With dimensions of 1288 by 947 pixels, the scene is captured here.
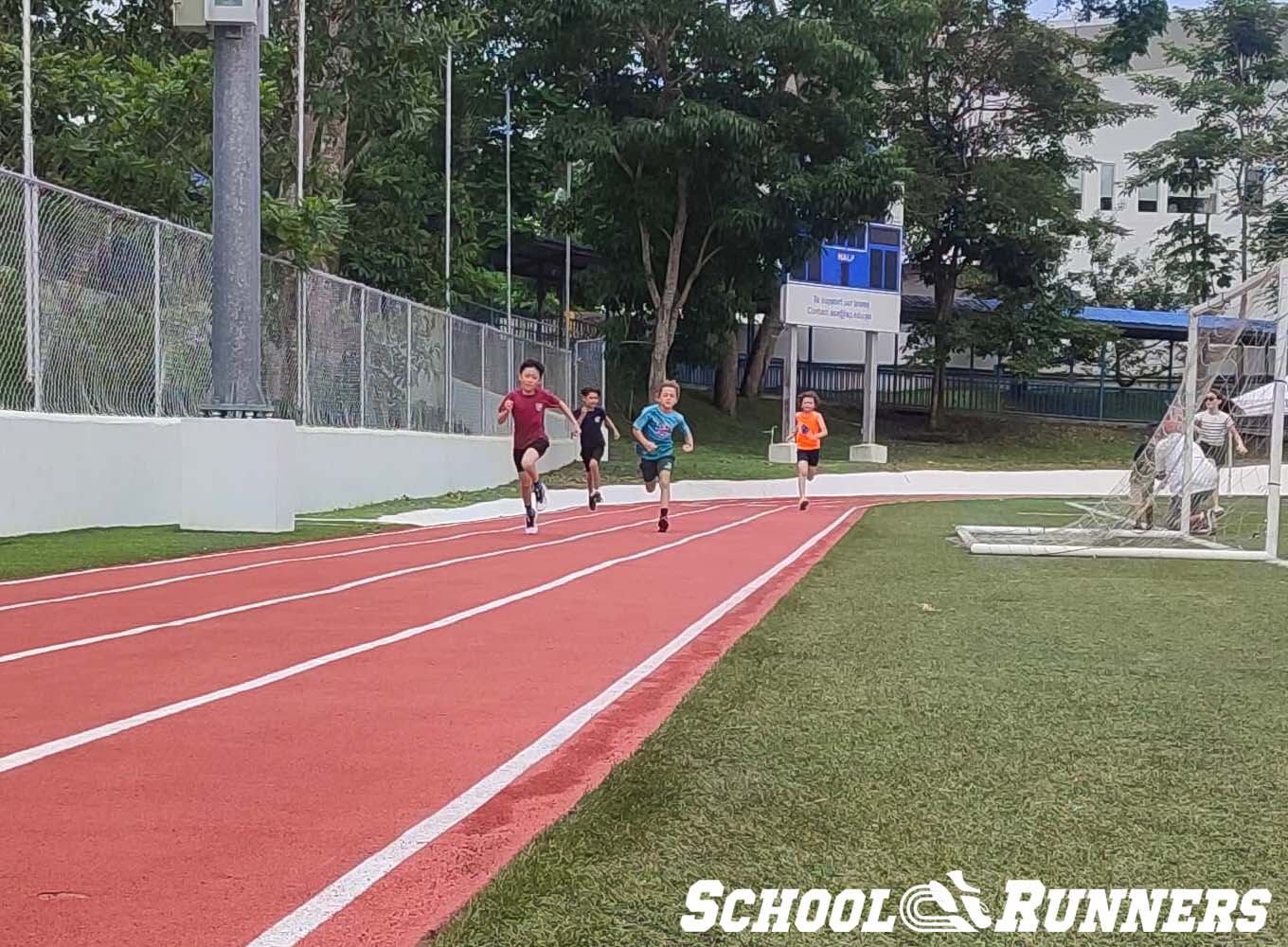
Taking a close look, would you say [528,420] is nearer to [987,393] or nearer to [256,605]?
[256,605]

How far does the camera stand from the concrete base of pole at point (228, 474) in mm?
12859

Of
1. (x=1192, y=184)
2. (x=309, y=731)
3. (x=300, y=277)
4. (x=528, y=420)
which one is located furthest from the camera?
(x=1192, y=184)

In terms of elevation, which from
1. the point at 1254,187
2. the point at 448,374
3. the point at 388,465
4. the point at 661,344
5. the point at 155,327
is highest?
the point at 1254,187

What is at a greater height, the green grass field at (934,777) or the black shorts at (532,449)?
the black shorts at (532,449)

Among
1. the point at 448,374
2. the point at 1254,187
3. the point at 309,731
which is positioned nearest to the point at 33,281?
the point at 309,731

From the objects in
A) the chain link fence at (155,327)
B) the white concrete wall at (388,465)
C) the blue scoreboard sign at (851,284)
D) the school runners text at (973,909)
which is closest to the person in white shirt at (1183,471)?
the white concrete wall at (388,465)

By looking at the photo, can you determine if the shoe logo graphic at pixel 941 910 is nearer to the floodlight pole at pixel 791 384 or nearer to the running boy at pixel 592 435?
the running boy at pixel 592 435

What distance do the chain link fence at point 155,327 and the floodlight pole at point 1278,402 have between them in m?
10.1

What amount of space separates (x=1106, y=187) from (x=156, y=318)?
51936 mm

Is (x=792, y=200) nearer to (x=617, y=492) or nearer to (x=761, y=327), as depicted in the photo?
(x=617, y=492)

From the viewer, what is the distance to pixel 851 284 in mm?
33844

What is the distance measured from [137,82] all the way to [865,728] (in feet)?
47.3

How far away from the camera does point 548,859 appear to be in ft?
11.2

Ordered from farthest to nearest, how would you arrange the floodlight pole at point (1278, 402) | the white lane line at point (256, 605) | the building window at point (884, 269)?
1. the building window at point (884, 269)
2. the floodlight pole at point (1278, 402)
3. the white lane line at point (256, 605)
